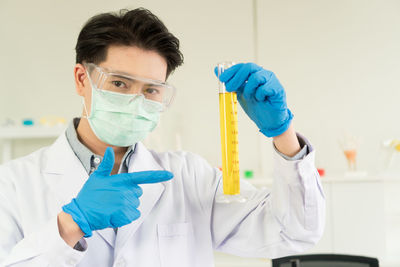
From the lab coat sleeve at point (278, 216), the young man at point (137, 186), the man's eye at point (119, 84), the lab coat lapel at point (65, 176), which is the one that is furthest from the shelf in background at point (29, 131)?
the lab coat sleeve at point (278, 216)

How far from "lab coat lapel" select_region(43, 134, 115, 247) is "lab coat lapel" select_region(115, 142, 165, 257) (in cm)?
4

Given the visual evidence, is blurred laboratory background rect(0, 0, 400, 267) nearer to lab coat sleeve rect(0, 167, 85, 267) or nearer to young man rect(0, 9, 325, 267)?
young man rect(0, 9, 325, 267)

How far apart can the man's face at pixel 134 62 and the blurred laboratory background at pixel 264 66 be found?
1.54 metres

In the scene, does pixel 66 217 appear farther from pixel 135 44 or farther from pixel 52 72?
pixel 52 72

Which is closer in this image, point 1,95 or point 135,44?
point 135,44

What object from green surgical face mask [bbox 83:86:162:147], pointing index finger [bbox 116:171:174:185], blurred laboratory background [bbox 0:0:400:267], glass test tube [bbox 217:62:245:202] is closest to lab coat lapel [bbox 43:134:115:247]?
green surgical face mask [bbox 83:86:162:147]

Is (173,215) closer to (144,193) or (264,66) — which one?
(144,193)

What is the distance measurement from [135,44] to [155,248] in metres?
0.63

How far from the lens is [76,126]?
133 cm

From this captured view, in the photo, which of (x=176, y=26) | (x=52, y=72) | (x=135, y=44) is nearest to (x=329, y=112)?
(x=176, y=26)

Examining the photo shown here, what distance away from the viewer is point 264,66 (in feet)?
9.45

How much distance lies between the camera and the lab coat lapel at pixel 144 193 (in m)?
1.08

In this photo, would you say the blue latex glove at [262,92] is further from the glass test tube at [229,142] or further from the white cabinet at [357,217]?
the white cabinet at [357,217]

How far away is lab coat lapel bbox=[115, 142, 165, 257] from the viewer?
1.08m
